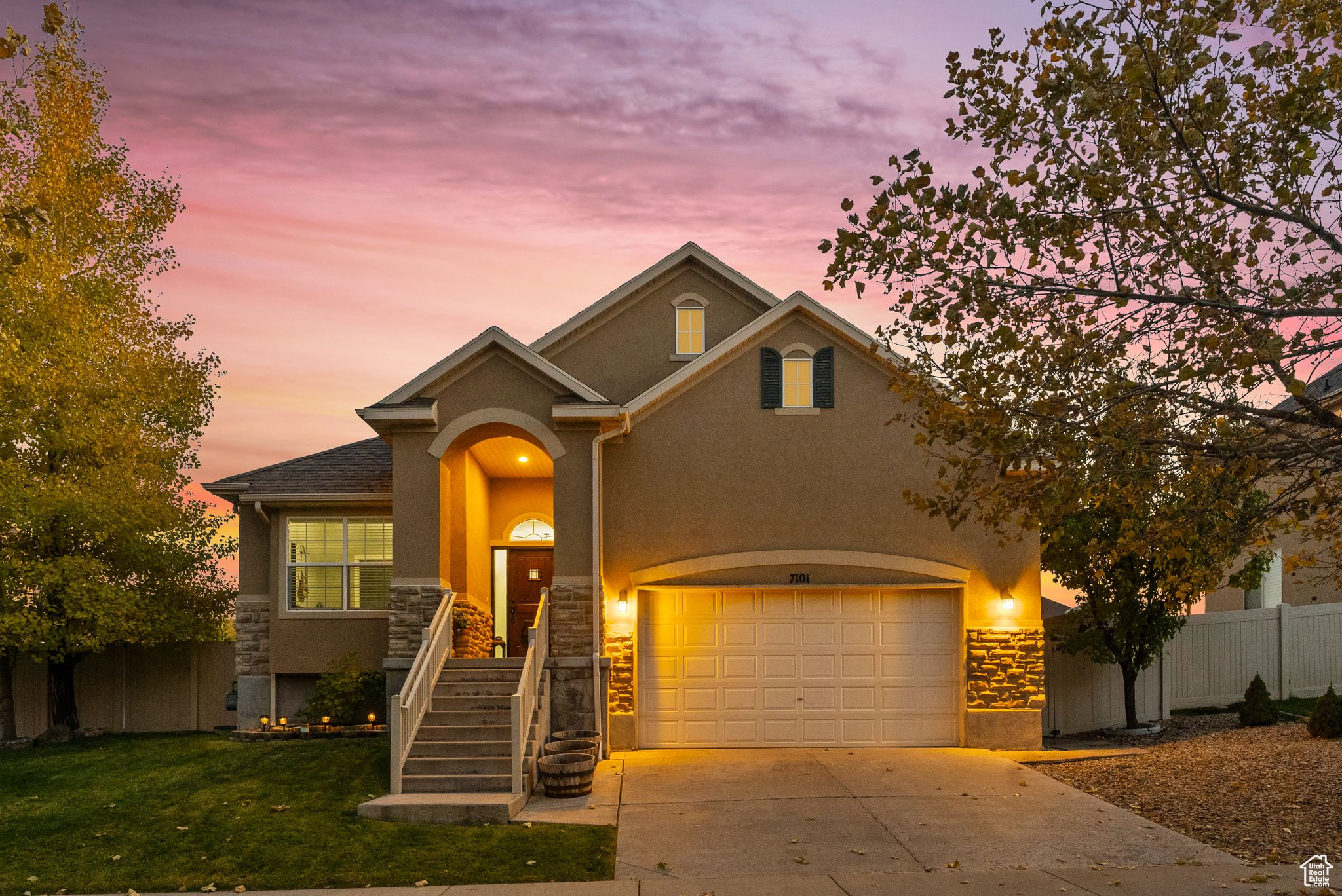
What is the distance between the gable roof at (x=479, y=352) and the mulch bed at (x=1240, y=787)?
829 centimetres

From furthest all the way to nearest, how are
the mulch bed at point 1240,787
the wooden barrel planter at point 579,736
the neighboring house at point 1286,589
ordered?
the neighboring house at point 1286,589 → the wooden barrel planter at point 579,736 → the mulch bed at point 1240,787

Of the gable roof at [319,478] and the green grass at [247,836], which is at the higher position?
the gable roof at [319,478]

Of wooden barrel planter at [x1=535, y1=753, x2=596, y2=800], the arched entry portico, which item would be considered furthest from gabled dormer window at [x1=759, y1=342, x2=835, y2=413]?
wooden barrel planter at [x1=535, y1=753, x2=596, y2=800]

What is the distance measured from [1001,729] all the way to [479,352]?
9.43m

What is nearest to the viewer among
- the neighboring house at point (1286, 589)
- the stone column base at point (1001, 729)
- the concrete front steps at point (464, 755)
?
the concrete front steps at point (464, 755)

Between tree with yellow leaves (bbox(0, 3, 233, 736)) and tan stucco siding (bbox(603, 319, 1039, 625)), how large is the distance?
8404 millimetres

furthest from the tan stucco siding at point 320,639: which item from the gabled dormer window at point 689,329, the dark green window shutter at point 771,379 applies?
the dark green window shutter at point 771,379

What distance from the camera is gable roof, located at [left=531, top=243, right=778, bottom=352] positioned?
19.1 metres

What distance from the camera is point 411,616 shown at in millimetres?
15555

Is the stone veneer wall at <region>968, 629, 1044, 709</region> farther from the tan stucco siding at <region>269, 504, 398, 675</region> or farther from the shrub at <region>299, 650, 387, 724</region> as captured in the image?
the tan stucco siding at <region>269, 504, 398, 675</region>

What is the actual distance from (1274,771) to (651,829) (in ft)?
24.3

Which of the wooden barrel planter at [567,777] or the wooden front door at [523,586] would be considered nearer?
the wooden barrel planter at [567,777]

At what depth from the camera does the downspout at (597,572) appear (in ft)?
50.7

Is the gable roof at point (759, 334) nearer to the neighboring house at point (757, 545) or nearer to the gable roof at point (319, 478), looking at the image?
the neighboring house at point (757, 545)
